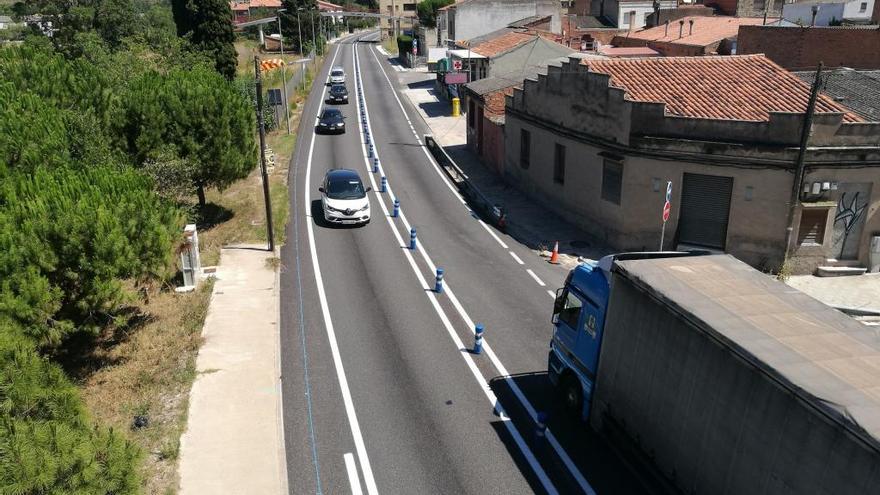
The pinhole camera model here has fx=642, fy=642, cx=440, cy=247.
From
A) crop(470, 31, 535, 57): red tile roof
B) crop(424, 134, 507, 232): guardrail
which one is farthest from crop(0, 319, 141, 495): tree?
crop(470, 31, 535, 57): red tile roof

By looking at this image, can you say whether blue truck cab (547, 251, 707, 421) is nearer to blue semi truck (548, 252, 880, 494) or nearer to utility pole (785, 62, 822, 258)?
blue semi truck (548, 252, 880, 494)

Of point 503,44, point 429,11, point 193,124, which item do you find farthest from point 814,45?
point 429,11

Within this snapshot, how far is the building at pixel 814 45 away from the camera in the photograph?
140 ft

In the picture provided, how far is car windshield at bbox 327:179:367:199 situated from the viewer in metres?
28.8

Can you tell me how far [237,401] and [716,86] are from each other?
71.9 feet

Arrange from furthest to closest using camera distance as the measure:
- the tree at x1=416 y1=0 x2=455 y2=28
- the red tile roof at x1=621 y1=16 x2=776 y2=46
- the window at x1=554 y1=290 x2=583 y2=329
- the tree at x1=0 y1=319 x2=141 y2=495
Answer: the tree at x1=416 y1=0 x2=455 y2=28 → the red tile roof at x1=621 y1=16 x2=776 y2=46 → the window at x1=554 y1=290 x2=583 y2=329 → the tree at x1=0 y1=319 x2=141 y2=495

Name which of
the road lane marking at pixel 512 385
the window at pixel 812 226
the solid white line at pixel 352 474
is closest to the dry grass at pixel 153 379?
the solid white line at pixel 352 474

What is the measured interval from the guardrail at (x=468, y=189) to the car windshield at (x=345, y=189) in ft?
19.4

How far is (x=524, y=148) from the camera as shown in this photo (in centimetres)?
3297

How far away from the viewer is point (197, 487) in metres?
12.6

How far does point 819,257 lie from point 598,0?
70460 mm

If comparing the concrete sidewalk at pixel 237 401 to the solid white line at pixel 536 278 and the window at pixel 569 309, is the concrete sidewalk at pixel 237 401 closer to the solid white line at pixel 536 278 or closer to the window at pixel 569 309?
the window at pixel 569 309

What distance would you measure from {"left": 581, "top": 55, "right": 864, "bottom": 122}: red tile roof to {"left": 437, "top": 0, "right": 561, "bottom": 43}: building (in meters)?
45.5

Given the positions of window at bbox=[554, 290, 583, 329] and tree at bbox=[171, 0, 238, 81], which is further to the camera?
tree at bbox=[171, 0, 238, 81]
